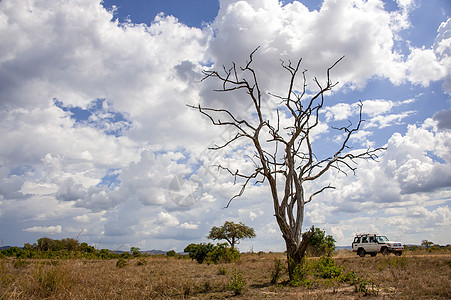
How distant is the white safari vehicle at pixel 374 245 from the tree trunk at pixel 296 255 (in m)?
13.6

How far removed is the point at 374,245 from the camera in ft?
72.4

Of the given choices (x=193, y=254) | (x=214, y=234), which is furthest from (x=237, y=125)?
(x=214, y=234)

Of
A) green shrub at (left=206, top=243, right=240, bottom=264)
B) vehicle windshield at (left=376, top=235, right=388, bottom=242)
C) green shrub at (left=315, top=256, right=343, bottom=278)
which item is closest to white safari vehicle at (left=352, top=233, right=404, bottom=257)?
vehicle windshield at (left=376, top=235, right=388, bottom=242)

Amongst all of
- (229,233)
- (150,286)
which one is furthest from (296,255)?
(229,233)

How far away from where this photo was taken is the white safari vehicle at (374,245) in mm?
21125

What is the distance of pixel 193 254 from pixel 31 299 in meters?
18.8

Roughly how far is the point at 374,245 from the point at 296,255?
14342mm

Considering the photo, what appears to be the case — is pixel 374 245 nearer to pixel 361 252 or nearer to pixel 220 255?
pixel 361 252

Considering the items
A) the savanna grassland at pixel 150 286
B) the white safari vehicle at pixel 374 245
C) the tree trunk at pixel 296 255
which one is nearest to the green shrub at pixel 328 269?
the savanna grassland at pixel 150 286

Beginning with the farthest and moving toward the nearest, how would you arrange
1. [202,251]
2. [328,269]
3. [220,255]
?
[202,251] < [220,255] < [328,269]

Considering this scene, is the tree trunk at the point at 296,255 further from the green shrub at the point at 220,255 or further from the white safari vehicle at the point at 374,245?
the white safari vehicle at the point at 374,245

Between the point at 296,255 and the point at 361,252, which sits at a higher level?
the point at 296,255

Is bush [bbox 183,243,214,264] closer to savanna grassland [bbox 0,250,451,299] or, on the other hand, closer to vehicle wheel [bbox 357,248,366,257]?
vehicle wheel [bbox 357,248,366,257]

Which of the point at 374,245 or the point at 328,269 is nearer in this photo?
the point at 328,269
